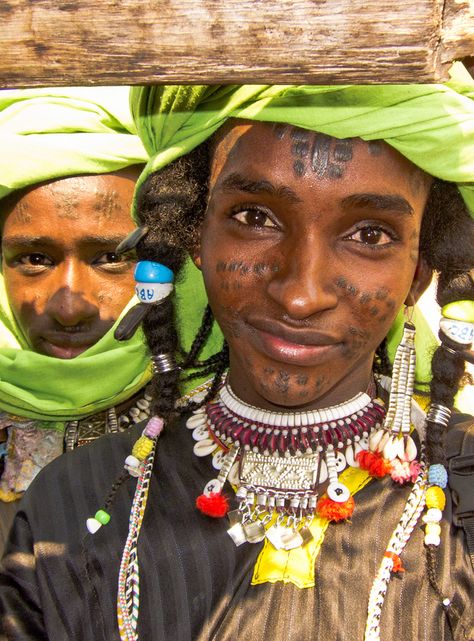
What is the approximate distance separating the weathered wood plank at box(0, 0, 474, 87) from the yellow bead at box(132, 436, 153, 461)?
1.23 metres

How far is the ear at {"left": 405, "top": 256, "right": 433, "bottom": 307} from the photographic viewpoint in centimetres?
220

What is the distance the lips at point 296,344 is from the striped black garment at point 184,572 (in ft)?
1.22

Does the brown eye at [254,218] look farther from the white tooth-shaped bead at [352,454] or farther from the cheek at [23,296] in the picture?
the cheek at [23,296]

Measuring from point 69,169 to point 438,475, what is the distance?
205cm

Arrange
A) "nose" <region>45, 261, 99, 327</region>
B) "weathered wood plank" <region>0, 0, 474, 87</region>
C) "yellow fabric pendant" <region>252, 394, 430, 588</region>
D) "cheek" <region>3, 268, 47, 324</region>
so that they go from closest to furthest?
"weathered wood plank" <region>0, 0, 474, 87</region>, "yellow fabric pendant" <region>252, 394, 430, 588</region>, "nose" <region>45, 261, 99, 327</region>, "cheek" <region>3, 268, 47, 324</region>

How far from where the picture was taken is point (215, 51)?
1.23 m

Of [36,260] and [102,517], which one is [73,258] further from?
[102,517]

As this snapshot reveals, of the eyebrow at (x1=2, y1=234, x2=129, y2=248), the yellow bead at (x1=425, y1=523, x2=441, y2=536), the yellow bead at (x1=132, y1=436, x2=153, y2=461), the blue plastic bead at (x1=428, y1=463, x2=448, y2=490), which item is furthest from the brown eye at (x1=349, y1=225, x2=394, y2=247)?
the eyebrow at (x1=2, y1=234, x2=129, y2=248)

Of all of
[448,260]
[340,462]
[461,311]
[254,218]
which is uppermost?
[254,218]

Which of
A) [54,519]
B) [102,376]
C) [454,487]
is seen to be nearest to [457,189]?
[454,487]

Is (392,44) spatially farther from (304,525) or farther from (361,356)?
(304,525)

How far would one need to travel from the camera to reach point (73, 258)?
340 centimetres

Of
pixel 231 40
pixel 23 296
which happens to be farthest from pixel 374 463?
pixel 23 296

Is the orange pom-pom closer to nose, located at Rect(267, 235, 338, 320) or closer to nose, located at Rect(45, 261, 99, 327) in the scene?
nose, located at Rect(267, 235, 338, 320)
